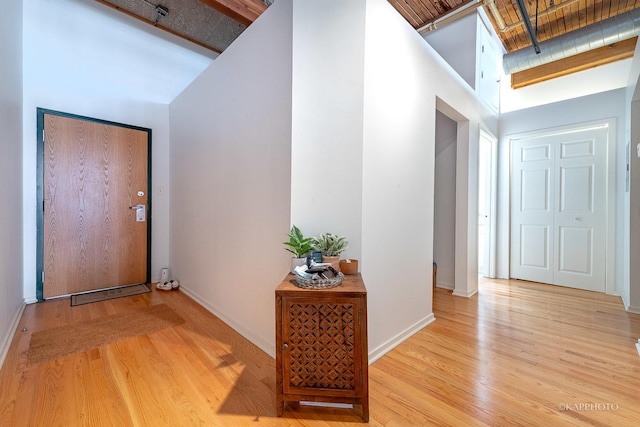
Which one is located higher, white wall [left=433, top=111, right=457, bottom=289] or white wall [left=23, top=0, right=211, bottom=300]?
white wall [left=23, top=0, right=211, bottom=300]

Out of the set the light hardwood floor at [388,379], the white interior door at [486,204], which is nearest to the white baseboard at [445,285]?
the light hardwood floor at [388,379]

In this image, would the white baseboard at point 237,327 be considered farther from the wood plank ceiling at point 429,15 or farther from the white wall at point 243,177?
the wood plank ceiling at point 429,15

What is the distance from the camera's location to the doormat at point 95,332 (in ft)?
5.82

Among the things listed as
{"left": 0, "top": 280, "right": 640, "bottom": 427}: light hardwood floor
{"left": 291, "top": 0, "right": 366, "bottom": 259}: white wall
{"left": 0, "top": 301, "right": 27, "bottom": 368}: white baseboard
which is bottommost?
{"left": 0, "top": 280, "right": 640, "bottom": 427}: light hardwood floor

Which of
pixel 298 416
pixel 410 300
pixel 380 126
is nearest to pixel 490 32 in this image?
pixel 380 126

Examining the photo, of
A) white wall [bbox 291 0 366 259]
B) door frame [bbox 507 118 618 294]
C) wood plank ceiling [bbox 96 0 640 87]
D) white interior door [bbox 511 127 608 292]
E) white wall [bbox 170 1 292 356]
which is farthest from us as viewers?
white interior door [bbox 511 127 608 292]

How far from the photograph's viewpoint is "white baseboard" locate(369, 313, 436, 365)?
171cm

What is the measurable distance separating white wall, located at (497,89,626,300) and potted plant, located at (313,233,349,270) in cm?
328

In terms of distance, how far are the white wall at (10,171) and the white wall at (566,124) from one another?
16.7 ft

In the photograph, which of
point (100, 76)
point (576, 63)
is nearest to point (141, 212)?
point (100, 76)

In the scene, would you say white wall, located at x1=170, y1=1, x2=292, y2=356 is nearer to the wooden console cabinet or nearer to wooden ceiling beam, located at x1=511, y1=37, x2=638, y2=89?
the wooden console cabinet

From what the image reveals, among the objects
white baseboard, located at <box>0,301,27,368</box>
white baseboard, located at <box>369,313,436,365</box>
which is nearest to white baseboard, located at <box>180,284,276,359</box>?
white baseboard, located at <box>369,313,436,365</box>

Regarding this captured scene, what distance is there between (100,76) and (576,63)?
5.93m

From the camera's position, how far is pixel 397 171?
1.89 meters
